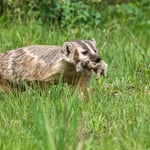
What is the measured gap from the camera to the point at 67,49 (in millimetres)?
5539

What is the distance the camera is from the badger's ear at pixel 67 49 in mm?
5504

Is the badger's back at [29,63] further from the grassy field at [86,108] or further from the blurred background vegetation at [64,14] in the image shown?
the blurred background vegetation at [64,14]

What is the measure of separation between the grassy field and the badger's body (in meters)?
0.11

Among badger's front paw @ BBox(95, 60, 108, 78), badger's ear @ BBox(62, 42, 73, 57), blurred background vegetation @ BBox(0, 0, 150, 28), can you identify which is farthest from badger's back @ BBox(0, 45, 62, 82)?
blurred background vegetation @ BBox(0, 0, 150, 28)

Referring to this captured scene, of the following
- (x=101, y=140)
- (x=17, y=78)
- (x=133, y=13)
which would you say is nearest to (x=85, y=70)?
(x=17, y=78)

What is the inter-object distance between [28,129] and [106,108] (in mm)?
915

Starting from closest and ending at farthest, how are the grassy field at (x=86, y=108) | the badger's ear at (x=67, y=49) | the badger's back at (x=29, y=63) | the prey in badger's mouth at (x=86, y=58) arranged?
the grassy field at (x=86, y=108) → the prey in badger's mouth at (x=86, y=58) → the badger's ear at (x=67, y=49) → the badger's back at (x=29, y=63)

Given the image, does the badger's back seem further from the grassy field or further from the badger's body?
the grassy field

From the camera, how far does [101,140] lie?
14.4 feet

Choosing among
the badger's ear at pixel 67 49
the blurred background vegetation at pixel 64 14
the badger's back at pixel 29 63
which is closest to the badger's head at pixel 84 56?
the badger's ear at pixel 67 49

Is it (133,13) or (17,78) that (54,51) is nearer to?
(17,78)

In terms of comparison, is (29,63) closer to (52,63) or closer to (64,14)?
(52,63)

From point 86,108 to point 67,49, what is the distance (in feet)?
1.77

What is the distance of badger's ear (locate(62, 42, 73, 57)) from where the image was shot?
5504 mm
